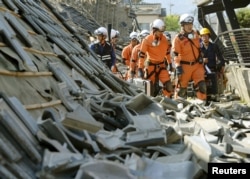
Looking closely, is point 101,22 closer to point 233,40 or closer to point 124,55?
point 124,55

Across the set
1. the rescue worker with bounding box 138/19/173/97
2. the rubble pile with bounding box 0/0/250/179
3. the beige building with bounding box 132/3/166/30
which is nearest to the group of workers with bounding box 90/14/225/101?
the rescue worker with bounding box 138/19/173/97

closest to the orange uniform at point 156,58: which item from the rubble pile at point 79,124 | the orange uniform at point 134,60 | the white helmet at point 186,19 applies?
the white helmet at point 186,19

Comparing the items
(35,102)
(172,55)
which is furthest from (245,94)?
(35,102)

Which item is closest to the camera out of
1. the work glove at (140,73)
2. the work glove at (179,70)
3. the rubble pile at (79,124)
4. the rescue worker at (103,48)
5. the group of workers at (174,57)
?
the rubble pile at (79,124)

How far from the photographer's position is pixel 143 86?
11.3m

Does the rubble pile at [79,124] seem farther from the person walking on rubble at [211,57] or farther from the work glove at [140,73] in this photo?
the person walking on rubble at [211,57]

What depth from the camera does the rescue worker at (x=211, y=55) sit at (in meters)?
13.4

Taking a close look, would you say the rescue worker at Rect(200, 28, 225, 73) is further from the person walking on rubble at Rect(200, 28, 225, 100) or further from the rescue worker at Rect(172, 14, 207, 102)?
the rescue worker at Rect(172, 14, 207, 102)

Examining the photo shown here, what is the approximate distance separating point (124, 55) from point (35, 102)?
10.1 metres

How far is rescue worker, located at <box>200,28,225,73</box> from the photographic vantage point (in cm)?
1342

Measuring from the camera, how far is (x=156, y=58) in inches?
473

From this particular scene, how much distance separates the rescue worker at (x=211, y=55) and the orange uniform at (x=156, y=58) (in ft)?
5.43

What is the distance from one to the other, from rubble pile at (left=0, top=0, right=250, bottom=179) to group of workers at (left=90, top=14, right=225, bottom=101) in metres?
2.66

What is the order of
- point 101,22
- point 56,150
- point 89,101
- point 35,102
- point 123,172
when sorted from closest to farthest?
point 123,172, point 56,150, point 35,102, point 89,101, point 101,22
